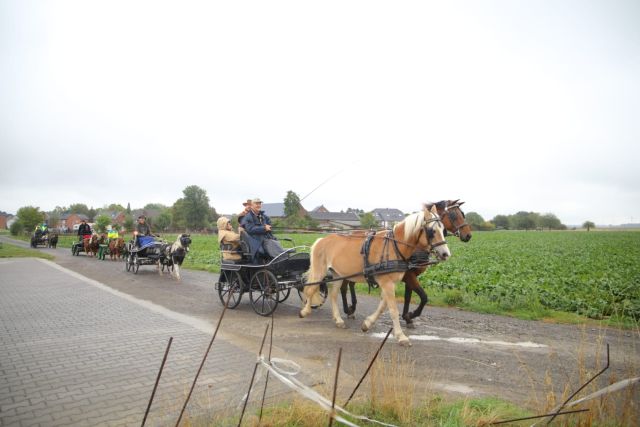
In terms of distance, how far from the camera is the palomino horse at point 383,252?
607 cm

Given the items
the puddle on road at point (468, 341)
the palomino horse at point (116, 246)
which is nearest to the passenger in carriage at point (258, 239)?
the puddle on road at point (468, 341)

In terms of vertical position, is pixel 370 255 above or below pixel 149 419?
above

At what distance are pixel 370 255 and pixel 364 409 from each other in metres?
3.38

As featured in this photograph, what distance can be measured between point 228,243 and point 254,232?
1068 millimetres

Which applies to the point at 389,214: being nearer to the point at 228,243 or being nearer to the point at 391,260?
the point at 228,243

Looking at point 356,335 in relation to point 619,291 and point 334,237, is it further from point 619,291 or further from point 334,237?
point 619,291

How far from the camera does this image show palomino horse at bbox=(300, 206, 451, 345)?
6070 millimetres

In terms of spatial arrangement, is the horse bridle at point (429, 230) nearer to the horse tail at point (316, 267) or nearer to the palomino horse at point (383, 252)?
the palomino horse at point (383, 252)

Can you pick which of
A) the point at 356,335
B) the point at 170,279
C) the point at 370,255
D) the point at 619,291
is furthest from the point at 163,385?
the point at 619,291

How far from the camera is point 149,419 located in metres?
3.49

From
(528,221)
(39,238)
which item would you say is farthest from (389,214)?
(39,238)

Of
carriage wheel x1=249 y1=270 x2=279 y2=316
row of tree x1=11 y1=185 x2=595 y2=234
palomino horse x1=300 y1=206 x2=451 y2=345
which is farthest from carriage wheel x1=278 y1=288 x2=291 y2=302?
row of tree x1=11 y1=185 x2=595 y2=234

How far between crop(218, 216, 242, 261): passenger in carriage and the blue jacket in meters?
0.47

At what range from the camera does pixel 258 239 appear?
813 centimetres
